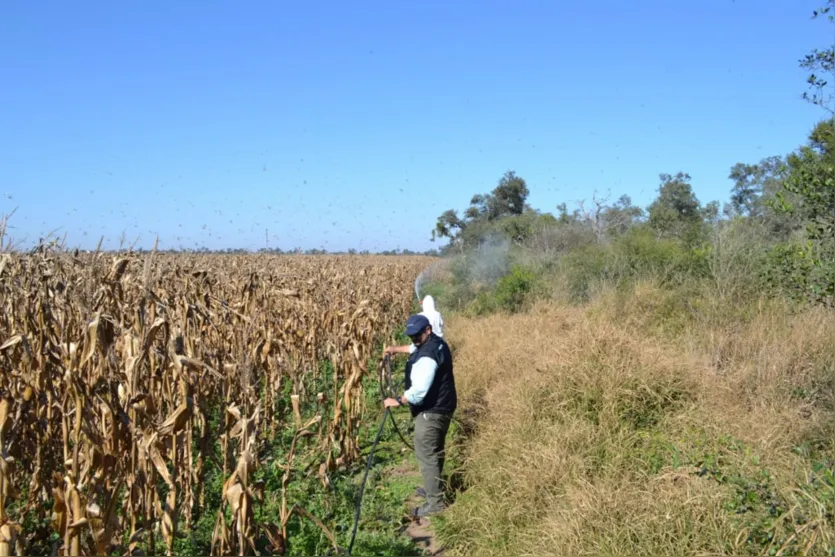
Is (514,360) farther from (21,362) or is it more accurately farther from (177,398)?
(21,362)

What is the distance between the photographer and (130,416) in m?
4.61

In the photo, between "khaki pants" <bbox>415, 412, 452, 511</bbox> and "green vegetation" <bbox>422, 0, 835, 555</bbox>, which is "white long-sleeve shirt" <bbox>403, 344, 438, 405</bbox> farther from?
"green vegetation" <bbox>422, 0, 835, 555</bbox>

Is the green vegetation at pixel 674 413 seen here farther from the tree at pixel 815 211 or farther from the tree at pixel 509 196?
the tree at pixel 509 196

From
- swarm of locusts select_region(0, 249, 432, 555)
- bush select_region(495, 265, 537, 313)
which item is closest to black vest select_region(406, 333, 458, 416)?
swarm of locusts select_region(0, 249, 432, 555)

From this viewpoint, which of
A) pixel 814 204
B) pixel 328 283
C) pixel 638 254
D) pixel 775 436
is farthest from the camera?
pixel 638 254

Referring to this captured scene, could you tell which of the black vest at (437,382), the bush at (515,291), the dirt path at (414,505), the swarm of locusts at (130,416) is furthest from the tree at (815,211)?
the bush at (515,291)

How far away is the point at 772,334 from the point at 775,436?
3409 millimetres

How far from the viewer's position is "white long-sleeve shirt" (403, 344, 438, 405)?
256 inches

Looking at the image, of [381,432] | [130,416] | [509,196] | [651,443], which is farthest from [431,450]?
[509,196]

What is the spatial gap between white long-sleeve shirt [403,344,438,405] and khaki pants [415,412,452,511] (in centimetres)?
24

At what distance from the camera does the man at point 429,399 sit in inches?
256

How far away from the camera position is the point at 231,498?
169 inches

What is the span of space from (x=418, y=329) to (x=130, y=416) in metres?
2.83

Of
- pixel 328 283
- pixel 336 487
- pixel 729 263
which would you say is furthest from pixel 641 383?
pixel 328 283
